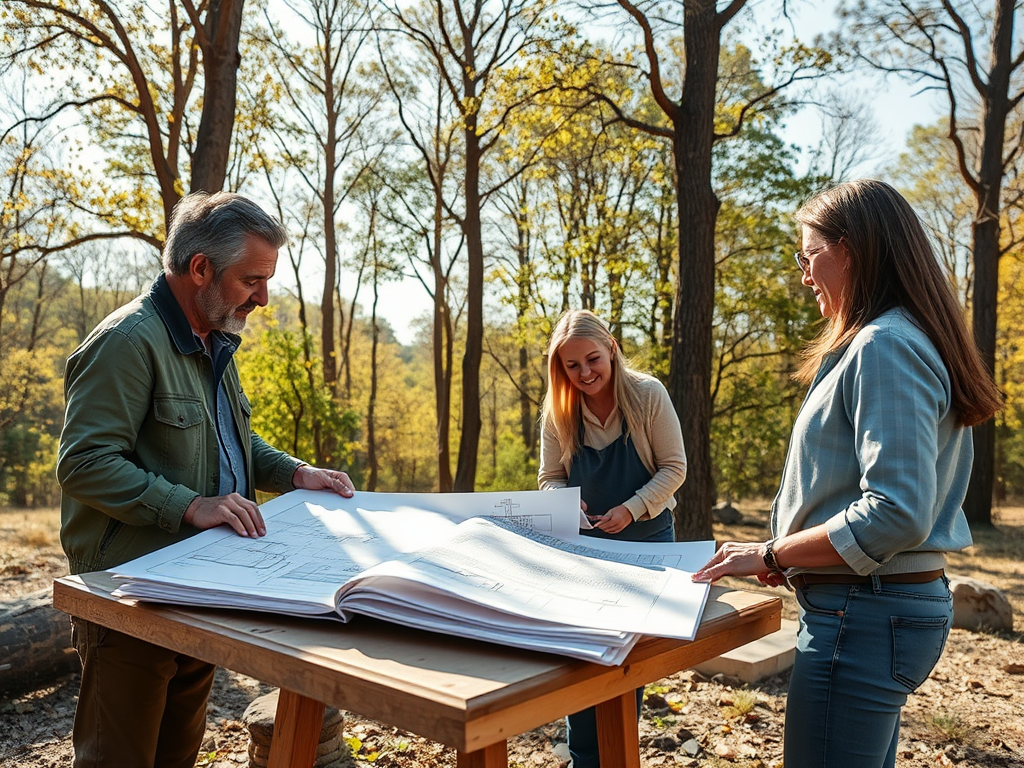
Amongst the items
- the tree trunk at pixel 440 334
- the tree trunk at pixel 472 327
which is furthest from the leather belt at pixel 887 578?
the tree trunk at pixel 440 334

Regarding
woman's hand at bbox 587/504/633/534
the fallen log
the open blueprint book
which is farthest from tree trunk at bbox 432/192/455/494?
the open blueprint book

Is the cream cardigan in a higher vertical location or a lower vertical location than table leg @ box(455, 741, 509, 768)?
higher

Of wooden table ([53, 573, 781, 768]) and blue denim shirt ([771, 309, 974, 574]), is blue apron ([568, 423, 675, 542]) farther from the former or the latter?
wooden table ([53, 573, 781, 768])

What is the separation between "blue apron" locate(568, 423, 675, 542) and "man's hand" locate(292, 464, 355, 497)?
1.10 meters

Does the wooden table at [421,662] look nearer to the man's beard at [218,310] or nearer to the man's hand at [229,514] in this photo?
the man's hand at [229,514]

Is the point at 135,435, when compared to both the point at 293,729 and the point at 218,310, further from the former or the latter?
the point at 293,729

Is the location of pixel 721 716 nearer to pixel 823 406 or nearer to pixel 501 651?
pixel 823 406

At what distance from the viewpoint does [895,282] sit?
1.69 m

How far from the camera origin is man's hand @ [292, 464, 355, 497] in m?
2.15

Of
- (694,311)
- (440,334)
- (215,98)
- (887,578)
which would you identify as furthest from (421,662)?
(440,334)

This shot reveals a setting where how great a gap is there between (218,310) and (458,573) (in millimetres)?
1286

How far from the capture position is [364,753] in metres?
3.58

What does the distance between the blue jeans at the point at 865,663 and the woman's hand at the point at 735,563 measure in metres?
0.20

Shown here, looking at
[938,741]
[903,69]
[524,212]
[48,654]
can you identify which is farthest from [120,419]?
[524,212]
